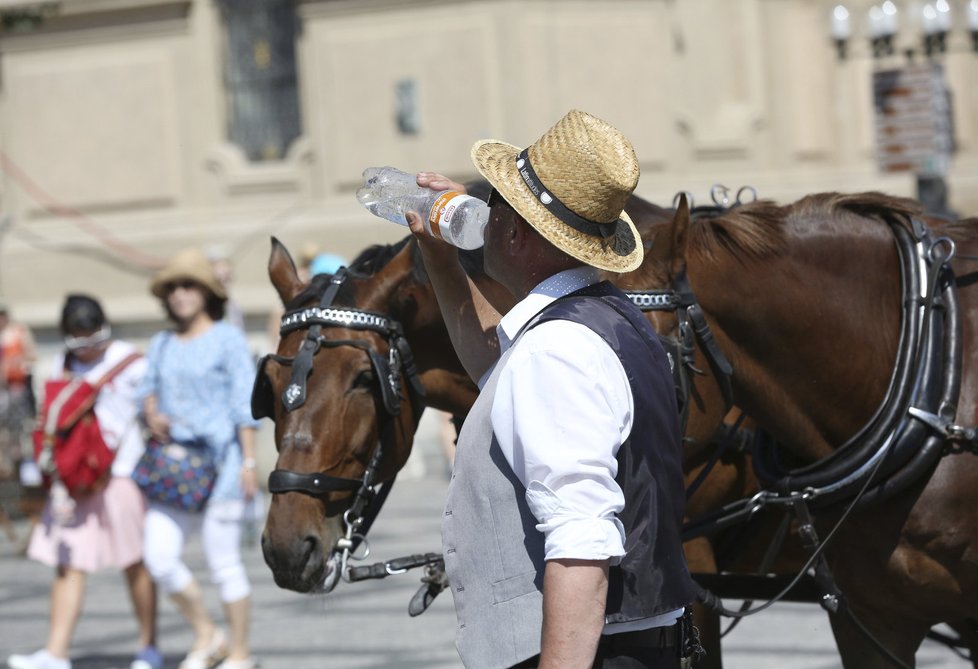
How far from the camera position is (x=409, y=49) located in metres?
12.9

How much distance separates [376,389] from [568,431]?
1795mm

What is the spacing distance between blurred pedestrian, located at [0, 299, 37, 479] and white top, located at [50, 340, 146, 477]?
448 centimetres

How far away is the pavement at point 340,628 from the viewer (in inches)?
245

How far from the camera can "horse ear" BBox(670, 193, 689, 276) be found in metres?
3.65

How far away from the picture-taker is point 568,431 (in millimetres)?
2256

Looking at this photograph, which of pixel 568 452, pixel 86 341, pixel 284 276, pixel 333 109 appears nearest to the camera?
pixel 568 452

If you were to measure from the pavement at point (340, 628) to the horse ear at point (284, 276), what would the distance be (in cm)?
139

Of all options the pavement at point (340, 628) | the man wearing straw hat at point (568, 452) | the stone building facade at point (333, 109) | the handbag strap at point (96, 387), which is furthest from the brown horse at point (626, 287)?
the stone building facade at point (333, 109)

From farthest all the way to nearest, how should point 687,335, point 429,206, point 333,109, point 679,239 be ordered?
point 333,109 → point 679,239 → point 687,335 → point 429,206

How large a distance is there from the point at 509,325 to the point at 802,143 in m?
12.1

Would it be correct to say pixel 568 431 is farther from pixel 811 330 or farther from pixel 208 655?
pixel 208 655

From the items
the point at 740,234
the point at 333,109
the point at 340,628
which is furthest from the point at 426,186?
the point at 333,109

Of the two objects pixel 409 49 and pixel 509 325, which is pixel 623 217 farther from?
pixel 409 49

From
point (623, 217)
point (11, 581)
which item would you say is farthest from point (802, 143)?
point (623, 217)
